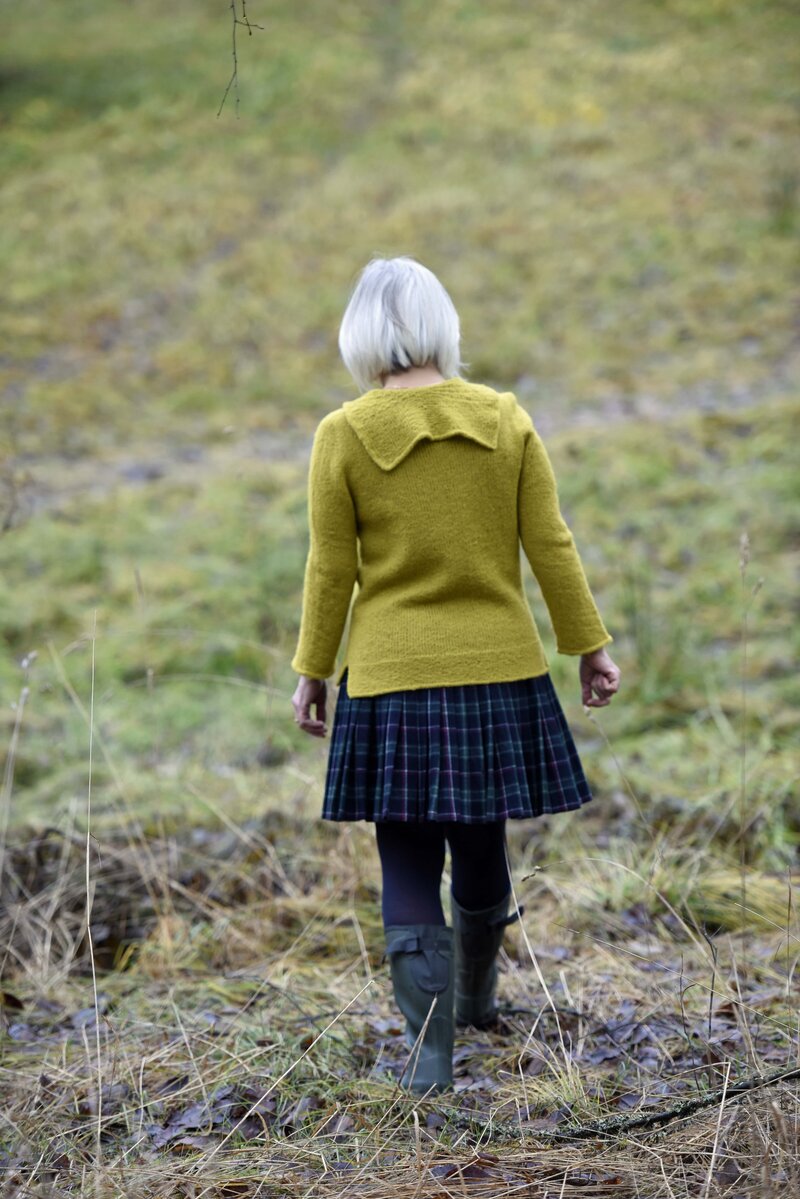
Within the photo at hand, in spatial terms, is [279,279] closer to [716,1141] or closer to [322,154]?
[322,154]

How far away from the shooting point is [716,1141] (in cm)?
147

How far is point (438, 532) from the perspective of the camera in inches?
82.1

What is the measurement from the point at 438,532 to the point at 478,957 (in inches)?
39.4

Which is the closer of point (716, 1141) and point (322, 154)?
point (716, 1141)

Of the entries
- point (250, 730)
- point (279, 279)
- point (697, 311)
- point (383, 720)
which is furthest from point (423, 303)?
point (279, 279)

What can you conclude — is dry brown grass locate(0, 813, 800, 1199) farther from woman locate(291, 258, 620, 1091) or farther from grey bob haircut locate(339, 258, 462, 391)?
grey bob haircut locate(339, 258, 462, 391)

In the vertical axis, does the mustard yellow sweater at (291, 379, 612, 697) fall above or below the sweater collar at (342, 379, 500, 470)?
below

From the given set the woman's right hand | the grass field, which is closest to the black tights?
the grass field

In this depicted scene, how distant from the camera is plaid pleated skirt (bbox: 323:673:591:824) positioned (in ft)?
6.64

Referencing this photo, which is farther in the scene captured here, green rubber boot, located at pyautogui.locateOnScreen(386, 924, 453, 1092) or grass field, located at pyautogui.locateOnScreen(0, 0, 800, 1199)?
green rubber boot, located at pyautogui.locateOnScreen(386, 924, 453, 1092)

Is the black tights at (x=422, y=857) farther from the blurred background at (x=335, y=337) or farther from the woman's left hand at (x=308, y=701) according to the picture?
the blurred background at (x=335, y=337)

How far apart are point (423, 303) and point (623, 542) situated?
411 centimetres

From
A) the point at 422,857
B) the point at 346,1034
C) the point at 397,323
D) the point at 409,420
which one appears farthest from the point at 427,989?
the point at 397,323

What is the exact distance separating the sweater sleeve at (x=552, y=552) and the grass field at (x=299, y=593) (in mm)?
351
